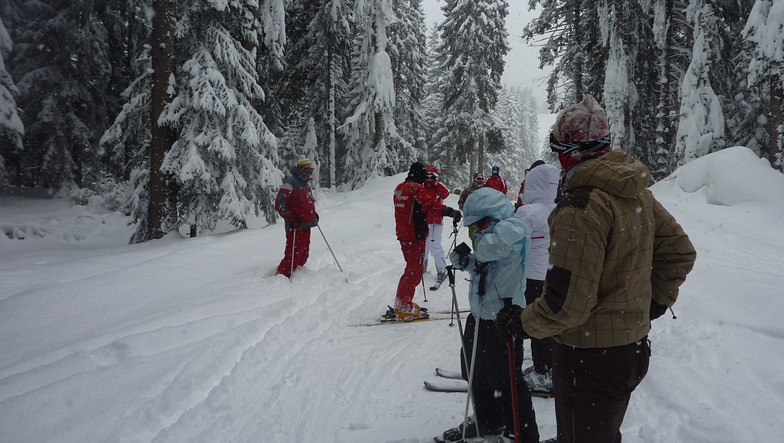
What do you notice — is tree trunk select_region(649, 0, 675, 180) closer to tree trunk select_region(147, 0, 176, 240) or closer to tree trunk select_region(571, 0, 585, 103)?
tree trunk select_region(571, 0, 585, 103)

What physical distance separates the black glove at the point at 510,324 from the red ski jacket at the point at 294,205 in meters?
5.51

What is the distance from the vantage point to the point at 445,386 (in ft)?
13.5

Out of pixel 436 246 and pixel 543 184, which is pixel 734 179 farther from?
pixel 543 184

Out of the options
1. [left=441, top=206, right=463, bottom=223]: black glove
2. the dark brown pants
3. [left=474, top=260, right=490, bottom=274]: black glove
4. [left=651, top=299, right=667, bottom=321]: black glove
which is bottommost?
the dark brown pants

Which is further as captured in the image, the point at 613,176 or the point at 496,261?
the point at 496,261

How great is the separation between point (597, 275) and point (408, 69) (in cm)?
2725

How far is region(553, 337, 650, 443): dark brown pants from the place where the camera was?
1923mm

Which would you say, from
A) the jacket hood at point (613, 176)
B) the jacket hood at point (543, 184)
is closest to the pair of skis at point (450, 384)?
the jacket hood at point (543, 184)

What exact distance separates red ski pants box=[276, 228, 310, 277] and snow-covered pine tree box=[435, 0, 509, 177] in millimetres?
20002

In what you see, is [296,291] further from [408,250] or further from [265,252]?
[265,252]

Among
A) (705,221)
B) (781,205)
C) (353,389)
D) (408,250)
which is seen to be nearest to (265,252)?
(408,250)

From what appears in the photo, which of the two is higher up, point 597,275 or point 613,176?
point 613,176

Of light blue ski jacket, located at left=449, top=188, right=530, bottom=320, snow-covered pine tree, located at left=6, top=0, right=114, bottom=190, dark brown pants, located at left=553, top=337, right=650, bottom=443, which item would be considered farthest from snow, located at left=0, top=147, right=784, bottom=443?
snow-covered pine tree, located at left=6, top=0, right=114, bottom=190

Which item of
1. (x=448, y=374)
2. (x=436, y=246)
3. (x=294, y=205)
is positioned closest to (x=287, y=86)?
(x=294, y=205)
